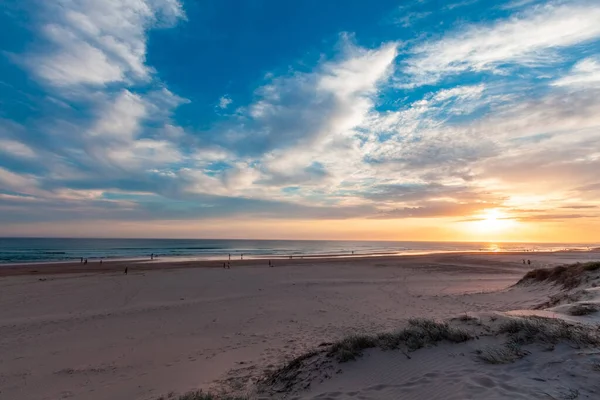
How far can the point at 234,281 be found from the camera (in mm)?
25188

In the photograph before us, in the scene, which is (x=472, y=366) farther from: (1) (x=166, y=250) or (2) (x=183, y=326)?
(1) (x=166, y=250)

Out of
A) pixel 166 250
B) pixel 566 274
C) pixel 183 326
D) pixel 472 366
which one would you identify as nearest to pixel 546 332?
pixel 472 366

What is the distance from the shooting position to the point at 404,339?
22.0 ft

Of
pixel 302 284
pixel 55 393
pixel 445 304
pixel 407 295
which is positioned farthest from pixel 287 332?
pixel 302 284

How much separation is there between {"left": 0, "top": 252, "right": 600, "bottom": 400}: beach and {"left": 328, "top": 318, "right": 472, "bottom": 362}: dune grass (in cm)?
48

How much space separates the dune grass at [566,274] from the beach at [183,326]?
90 centimetres

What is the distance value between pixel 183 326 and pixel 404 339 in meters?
9.06

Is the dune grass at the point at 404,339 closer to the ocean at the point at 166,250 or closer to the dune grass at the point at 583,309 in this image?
the dune grass at the point at 583,309

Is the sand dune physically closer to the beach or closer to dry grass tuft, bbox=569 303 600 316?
dry grass tuft, bbox=569 303 600 316

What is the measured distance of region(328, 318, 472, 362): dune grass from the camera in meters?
6.46

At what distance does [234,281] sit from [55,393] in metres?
17.9

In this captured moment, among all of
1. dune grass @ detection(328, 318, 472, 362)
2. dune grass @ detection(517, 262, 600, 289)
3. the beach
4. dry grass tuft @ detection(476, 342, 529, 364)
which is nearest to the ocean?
the beach

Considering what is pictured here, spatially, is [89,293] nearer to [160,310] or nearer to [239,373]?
[160,310]

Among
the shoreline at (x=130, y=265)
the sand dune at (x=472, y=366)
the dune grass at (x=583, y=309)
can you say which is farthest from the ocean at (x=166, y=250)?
the dune grass at (x=583, y=309)
